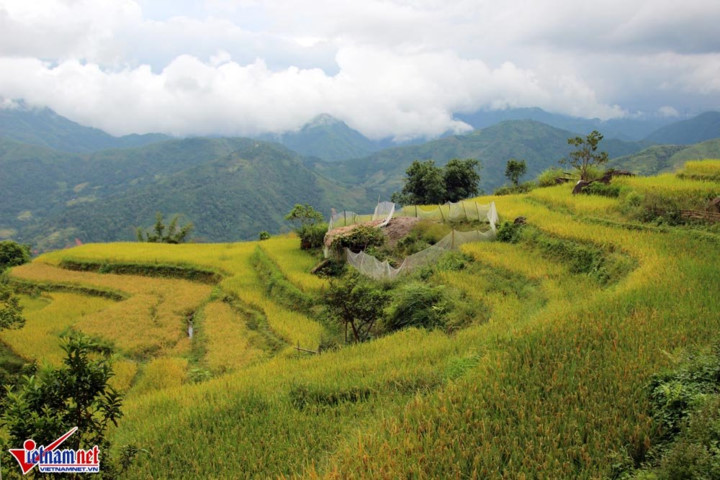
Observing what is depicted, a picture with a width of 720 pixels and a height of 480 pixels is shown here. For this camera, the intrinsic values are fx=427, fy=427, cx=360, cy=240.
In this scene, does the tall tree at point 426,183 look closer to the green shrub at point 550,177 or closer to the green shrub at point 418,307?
the green shrub at point 550,177

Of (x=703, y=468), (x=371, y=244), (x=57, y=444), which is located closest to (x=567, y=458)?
(x=703, y=468)

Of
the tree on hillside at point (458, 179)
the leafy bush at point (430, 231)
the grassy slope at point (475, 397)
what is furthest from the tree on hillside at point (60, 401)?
the tree on hillside at point (458, 179)

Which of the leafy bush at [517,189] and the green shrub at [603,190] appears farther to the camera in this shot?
the leafy bush at [517,189]

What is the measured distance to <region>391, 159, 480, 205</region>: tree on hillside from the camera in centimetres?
3531

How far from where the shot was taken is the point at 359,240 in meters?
18.1

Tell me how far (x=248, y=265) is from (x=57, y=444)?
2001 centimetres

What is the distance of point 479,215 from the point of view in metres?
19.4

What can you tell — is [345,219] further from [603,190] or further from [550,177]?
[550,177]

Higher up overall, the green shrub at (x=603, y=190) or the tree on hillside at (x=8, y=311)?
the green shrub at (x=603, y=190)

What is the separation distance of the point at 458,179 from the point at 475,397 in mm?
33583

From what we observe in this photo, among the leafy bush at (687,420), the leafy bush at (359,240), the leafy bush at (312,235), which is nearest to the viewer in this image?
the leafy bush at (687,420)

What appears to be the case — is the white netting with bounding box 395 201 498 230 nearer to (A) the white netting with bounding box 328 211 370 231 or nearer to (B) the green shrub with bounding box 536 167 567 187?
(A) the white netting with bounding box 328 211 370 231

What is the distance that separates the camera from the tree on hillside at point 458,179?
36.9m

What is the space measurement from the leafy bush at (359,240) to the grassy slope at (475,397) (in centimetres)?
784
